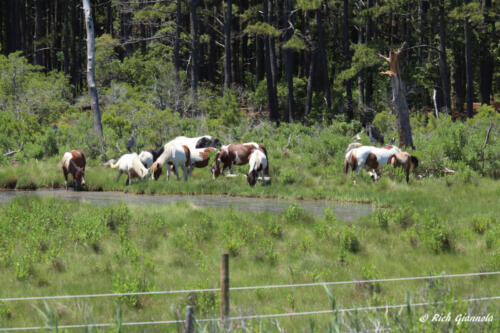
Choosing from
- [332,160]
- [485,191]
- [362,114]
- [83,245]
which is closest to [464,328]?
[83,245]

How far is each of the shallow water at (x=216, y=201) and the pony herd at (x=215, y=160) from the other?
0.87 meters

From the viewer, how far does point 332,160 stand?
21.2 meters

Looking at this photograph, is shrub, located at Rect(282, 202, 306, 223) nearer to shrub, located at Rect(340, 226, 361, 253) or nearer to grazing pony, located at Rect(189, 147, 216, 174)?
shrub, located at Rect(340, 226, 361, 253)

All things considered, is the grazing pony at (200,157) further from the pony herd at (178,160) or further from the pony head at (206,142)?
the pony head at (206,142)

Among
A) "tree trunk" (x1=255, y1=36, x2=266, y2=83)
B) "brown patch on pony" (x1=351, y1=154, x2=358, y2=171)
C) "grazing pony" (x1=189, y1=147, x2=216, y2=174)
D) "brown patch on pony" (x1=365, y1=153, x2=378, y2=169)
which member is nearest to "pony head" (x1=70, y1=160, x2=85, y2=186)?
"grazing pony" (x1=189, y1=147, x2=216, y2=174)

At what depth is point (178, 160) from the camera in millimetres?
18734

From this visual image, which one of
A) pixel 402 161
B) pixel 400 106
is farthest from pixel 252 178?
pixel 400 106

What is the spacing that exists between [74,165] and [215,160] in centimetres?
478

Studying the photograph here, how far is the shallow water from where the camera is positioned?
51.1ft

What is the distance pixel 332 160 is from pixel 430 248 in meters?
10.1

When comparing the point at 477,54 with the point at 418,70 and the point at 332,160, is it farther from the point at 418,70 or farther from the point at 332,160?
the point at 332,160

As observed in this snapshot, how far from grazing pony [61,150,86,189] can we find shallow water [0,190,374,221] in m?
0.49

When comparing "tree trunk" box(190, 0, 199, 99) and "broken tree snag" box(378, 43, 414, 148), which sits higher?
"tree trunk" box(190, 0, 199, 99)

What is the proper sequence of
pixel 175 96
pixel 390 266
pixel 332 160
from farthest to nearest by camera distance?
1. pixel 175 96
2. pixel 332 160
3. pixel 390 266
